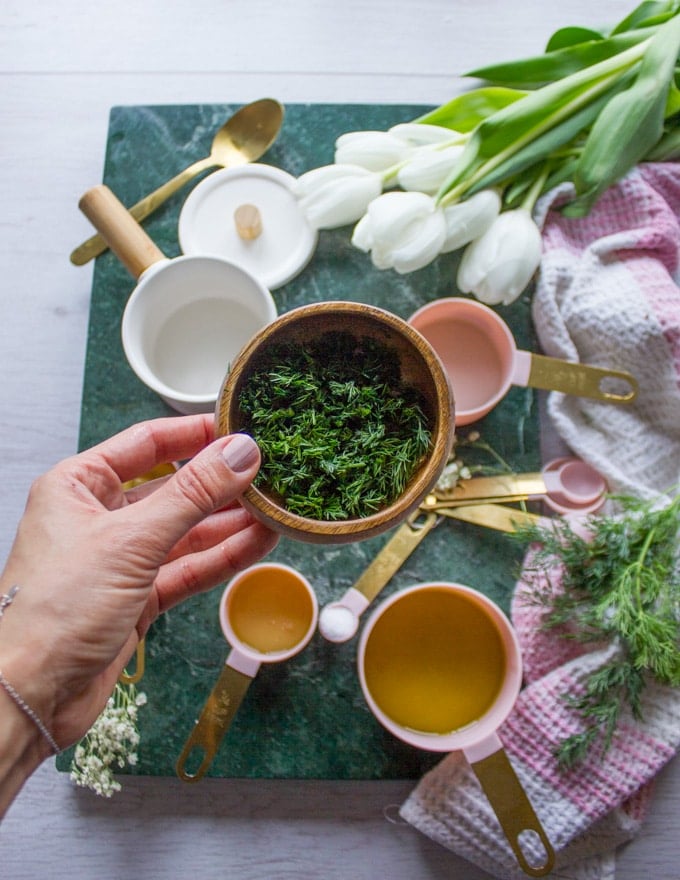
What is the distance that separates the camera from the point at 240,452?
75 centimetres

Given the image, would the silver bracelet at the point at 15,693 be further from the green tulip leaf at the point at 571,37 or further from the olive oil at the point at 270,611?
the green tulip leaf at the point at 571,37

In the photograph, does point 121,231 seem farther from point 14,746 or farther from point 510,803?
point 510,803

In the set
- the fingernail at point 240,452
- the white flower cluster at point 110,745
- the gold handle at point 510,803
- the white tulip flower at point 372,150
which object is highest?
the white tulip flower at point 372,150

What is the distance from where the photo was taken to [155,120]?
1.29 m

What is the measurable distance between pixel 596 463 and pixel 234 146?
806 mm

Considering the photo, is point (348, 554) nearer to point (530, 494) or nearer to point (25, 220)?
point (530, 494)

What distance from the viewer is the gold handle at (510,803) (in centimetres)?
102

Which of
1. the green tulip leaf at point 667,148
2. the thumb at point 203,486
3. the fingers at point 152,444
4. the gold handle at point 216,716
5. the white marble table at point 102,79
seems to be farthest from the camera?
the white marble table at point 102,79

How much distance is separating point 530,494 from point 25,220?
103 cm

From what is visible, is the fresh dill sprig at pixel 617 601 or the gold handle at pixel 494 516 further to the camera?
the gold handle at pixel 494 516

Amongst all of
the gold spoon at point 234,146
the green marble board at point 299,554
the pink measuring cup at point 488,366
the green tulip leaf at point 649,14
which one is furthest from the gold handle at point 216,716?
the green tulip leaf at point 649,14

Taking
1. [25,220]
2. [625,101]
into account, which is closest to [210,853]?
[25,220]

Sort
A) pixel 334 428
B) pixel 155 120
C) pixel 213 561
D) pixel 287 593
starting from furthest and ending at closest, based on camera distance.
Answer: pixel 155 120 < pixel 287 593 < pixel 213 561 < pixel 334 428

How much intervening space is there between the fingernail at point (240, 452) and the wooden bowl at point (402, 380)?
3 cm
